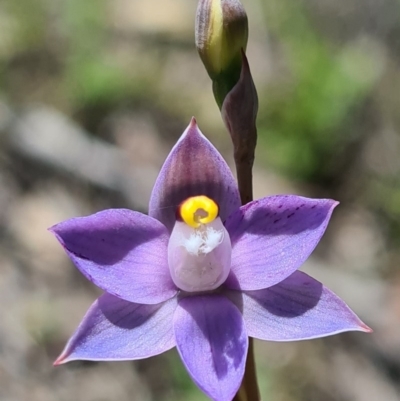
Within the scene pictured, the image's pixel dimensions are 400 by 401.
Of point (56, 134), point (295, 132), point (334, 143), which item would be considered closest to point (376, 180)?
point (334, 143)

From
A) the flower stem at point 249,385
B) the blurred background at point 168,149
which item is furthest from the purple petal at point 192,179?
the blurred background at point 168,149

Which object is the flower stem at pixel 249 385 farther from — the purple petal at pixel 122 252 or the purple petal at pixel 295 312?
the purple petal at pixel 122 252

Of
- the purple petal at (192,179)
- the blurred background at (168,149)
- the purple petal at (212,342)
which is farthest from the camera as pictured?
the blurred background at (168,149)

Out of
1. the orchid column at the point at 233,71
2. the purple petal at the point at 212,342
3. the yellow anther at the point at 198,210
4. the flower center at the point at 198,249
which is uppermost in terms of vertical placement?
the orchid column at the point at 233,71

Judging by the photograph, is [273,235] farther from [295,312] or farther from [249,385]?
[249,385]

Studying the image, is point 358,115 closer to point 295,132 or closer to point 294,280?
point 295,132

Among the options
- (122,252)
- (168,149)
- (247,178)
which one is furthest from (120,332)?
(168,149)
